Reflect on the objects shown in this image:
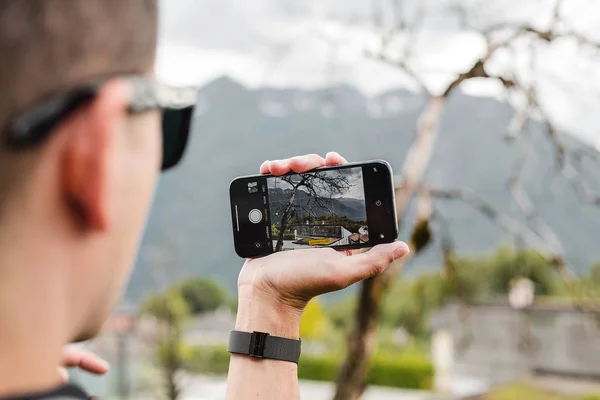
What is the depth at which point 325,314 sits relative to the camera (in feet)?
115

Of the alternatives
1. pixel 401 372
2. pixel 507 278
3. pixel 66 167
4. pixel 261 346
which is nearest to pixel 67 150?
pixel 66 167

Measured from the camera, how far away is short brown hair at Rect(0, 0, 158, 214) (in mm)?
381

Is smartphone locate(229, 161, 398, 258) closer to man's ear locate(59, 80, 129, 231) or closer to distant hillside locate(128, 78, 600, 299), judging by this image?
man's ear locate(59, 80, 129, 231)

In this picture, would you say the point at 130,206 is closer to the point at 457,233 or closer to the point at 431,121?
the point at 431,121

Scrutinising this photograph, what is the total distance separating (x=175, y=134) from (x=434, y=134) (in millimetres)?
4053

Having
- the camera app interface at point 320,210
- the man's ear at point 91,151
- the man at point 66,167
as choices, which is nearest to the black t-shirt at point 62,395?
the man at point 66,167

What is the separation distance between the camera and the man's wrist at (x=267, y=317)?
2.62 ft

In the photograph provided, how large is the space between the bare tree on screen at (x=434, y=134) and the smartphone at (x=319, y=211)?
286 centimetres

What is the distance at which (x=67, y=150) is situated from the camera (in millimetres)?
396

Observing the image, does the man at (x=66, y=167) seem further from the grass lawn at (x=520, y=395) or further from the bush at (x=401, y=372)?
the bush at (x=401, y=372)

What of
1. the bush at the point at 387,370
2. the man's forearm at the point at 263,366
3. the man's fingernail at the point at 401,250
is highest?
the man's fingernail at the point at 401,250

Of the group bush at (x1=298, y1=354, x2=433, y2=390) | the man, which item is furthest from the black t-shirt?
bush at (x1=298, y1=354, x2=433, y2=390)

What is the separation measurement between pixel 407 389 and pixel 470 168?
19.2 metres

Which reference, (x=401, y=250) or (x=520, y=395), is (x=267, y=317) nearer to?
(x=401, y=250)
